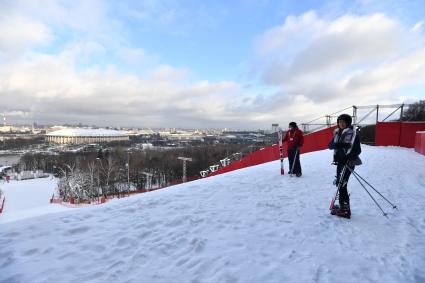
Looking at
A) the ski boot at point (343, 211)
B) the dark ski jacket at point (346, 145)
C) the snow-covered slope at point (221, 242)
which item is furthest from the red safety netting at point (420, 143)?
the ski boot at point (343, 211)

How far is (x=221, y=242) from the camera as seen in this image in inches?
205

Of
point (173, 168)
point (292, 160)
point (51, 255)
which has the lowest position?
point (173, 168)

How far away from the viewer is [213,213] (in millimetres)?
6781

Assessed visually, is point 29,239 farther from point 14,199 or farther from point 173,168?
point 173,168

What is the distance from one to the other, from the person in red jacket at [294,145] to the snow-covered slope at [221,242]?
2747 millimetres

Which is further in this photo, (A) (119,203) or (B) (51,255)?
(A) (119,203)

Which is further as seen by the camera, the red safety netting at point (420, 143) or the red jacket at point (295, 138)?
the red safety netting at point (420, 143)

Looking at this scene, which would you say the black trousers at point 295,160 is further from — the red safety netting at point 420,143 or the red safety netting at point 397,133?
the red safety netting at point 397,133

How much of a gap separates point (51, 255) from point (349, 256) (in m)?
4.32

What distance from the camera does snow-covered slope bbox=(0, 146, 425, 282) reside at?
13.8ft

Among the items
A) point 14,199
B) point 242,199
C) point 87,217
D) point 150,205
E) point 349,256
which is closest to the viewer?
point 349,256

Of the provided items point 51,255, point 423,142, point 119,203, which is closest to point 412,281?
point 51,255

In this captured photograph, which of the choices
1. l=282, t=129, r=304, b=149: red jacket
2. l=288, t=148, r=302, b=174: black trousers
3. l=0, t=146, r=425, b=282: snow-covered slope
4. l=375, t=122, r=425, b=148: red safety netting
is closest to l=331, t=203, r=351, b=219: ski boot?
l=0, t=146, r=425, b=282: snow-covered slope

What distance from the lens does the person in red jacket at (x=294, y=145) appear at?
11133 mm
